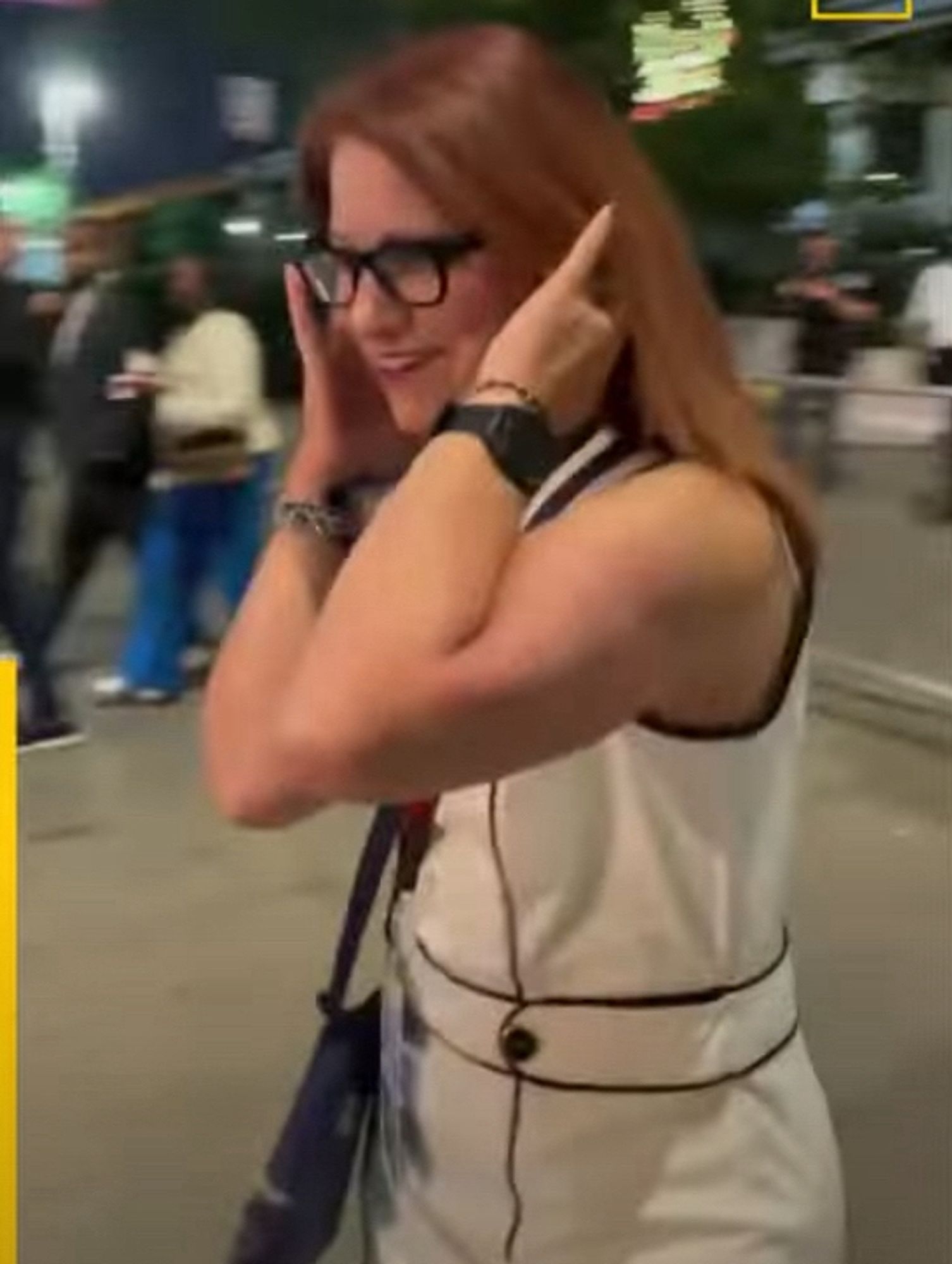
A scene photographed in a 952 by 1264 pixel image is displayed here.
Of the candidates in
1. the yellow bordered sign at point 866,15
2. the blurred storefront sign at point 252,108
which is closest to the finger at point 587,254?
the yellow bordered sign at point 866,15

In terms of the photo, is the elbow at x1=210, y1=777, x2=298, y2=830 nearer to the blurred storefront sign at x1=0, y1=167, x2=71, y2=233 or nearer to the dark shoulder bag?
the dark shoulder bag

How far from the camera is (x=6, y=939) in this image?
5.57 feet

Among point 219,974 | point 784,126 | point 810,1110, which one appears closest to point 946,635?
point 784,126

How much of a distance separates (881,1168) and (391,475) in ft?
6.45

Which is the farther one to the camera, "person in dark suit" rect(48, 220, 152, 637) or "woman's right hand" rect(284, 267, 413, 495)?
"person in dark suit" rect(48, 220, 152, 637)

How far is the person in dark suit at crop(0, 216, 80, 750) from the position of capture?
543 centimetres

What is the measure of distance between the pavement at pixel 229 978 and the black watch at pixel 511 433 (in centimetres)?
80

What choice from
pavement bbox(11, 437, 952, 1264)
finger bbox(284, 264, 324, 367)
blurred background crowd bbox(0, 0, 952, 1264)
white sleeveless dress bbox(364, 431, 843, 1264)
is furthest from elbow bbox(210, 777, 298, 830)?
pavement bbox(11, 437, 952, 1264)

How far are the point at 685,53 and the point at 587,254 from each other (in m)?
5.33

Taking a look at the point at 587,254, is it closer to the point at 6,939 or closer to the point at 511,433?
the point at 511,433

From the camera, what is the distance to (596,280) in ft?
3.54

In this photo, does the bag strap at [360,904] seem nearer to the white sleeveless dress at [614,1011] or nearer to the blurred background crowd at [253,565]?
the white sleeveless dress at [614,1011]

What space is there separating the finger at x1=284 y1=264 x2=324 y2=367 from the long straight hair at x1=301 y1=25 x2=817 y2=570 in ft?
0.48

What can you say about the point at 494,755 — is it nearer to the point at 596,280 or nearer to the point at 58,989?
the point at 596,280
